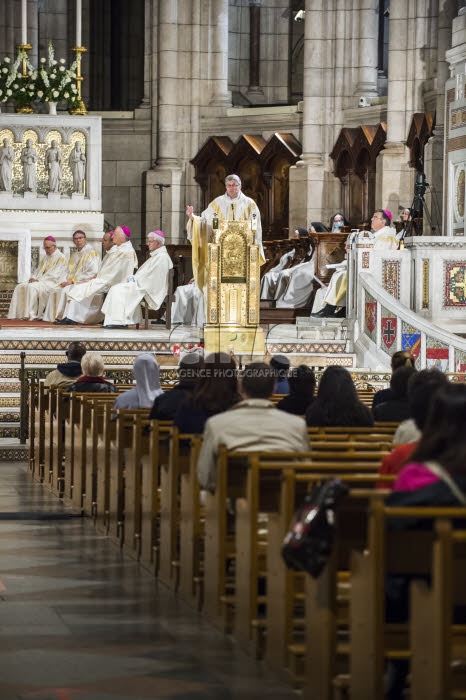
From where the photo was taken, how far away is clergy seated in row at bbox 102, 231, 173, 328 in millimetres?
16828

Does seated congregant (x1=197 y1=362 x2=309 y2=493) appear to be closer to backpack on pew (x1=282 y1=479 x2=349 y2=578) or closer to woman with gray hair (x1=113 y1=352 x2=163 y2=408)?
backpack on pew (x1=282 y1=479 x2=349 y2=578)

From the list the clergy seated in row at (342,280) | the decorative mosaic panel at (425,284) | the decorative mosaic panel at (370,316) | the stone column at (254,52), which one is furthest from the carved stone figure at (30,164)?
the decorative mosaic panel at (425,284)

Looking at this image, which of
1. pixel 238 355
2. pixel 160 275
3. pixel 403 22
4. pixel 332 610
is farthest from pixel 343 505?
pixel 403 22

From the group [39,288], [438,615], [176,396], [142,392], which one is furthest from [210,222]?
[438,615]

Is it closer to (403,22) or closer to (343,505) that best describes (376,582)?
(343,505)

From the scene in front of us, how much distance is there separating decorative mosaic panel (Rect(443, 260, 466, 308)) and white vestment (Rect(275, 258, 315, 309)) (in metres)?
4.01

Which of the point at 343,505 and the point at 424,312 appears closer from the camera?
the point at 343,505

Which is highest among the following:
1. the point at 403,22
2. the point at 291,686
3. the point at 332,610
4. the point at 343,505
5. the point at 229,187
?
the point at 403,22

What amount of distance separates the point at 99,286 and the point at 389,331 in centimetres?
408

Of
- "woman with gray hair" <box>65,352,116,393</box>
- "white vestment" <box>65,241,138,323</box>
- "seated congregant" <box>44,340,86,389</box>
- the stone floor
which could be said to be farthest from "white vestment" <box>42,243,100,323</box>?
the stone floor

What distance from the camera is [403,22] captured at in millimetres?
21047

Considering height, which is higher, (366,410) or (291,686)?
(366,410)

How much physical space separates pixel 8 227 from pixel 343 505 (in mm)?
16309

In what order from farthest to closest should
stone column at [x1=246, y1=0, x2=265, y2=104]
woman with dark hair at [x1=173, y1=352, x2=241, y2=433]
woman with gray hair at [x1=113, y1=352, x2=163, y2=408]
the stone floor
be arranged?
stone column at [x1=246, y1=0, x2=265, y2=104]
woman with gray hair at [x1=113, y1=352, x2=163, y2=408]
woman with dark hair at [x1=173, y1=352, x2=241, y2=433]
the stone floor
